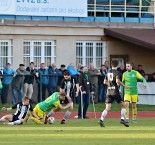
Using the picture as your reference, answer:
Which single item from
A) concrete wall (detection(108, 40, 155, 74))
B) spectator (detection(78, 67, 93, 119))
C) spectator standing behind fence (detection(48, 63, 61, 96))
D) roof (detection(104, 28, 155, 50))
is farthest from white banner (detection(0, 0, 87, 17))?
spectator (detection(78, 67, 93, 119))

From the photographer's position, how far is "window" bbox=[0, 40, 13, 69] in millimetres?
40312

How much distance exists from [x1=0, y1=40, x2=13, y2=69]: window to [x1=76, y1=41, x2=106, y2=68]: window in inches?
157

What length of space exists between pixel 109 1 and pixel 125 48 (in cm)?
260

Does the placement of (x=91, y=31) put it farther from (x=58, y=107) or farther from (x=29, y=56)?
(x=58, y=107)

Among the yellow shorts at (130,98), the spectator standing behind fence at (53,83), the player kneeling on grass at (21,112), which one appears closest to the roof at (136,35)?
the spectator standing behind fence at (53,83)

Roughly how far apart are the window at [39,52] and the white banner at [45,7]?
1458mm

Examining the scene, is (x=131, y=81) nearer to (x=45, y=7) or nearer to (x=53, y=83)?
(x=53, y=83)

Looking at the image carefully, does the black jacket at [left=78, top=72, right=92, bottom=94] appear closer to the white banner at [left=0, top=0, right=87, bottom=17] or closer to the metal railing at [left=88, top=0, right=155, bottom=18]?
the white banner at [left=0, top=0, right=87, bottom=17]

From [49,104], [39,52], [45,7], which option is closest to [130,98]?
[49,104]

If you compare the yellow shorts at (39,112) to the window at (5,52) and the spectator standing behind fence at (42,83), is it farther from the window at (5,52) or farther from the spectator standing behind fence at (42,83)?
the window at (5,52)

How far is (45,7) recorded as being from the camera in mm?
41469

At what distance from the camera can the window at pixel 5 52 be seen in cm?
4031
